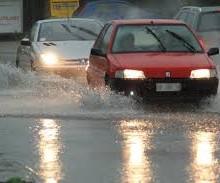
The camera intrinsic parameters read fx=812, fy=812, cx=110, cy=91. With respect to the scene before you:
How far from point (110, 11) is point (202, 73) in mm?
15766

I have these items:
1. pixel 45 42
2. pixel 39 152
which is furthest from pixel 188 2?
pixel 39 152

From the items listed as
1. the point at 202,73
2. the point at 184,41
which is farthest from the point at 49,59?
the point at 202,73

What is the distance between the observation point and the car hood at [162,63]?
12602mm

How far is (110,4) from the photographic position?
1133 inches

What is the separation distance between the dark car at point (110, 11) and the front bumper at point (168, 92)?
48.7 ft

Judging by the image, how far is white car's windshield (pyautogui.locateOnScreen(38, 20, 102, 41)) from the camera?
17594 mm

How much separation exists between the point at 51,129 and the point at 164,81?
250cm

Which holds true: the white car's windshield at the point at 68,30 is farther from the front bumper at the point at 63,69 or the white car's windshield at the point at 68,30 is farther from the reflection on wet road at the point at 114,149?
the reflection on wet road at the point at 114,149

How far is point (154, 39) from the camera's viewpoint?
13789 millimetres

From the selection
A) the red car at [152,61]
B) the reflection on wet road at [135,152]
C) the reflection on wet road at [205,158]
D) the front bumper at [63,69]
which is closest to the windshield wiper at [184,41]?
the red car at [152,61]

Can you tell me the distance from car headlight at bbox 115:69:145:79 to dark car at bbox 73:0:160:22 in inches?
585

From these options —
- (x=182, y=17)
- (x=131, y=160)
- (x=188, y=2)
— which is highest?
(x=131, y=160)

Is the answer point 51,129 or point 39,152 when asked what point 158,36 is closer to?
point 51,129

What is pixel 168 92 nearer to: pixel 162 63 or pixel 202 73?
pixel 162 63
